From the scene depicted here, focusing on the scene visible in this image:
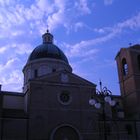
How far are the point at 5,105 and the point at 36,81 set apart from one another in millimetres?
5170

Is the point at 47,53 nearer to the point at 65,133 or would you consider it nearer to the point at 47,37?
the point at 47,37

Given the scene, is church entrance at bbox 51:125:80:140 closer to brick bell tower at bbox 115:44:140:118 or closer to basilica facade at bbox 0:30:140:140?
basilica facade at bbox 0:30:140:140

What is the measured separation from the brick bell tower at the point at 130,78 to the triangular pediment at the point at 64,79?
20.3 feet

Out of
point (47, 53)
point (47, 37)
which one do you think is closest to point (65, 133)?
point (47, 53)

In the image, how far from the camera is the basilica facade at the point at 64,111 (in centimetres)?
2628

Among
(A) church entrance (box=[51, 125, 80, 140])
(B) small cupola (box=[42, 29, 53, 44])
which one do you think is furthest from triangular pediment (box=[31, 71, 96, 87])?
(B) small cupola (box=[42, 29, 53, 44])

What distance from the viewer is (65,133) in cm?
2744

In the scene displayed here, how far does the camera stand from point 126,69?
35750mm

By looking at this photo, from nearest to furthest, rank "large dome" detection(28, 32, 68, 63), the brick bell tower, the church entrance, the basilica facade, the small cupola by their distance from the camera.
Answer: the basilica facade
the church entrance
the brick bell tower
"large dome" detection(28, 32, 68, 63)
the small cupola

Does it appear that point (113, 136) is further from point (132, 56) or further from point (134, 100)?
point (132, 56)

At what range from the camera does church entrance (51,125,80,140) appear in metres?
27.0

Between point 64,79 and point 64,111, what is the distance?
10.9ft

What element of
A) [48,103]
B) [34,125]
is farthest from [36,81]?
[34,125]

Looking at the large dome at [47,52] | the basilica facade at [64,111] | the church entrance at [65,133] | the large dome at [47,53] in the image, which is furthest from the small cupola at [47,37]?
the church entrance at [65,133]
